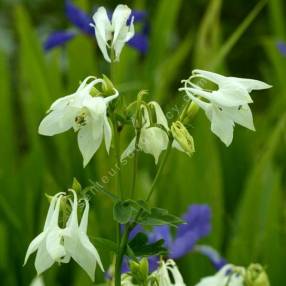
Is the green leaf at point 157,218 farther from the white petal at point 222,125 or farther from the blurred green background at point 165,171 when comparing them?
the blurred green background at point 165,171

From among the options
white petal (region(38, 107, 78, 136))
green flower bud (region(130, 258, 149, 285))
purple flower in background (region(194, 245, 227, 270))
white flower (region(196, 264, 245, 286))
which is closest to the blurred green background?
purple flower in background (region(194, 245, 227, 270))

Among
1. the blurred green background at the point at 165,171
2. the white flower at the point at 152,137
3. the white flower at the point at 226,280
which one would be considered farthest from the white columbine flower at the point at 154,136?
the blurred green background at the point at 165,171

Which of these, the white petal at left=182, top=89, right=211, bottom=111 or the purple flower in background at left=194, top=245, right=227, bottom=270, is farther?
the purple flower in background at left=194, top=245, right=227, bottom=270

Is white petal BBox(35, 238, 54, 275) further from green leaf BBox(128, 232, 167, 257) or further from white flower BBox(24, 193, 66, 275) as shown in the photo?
green leaf BBox(128, 232, 167, 257)

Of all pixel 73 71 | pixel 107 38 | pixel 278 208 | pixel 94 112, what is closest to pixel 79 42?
→ pixel 73 71

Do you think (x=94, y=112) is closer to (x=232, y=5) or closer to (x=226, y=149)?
(x=226, y=149)

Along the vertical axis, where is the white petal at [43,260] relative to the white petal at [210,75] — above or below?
below

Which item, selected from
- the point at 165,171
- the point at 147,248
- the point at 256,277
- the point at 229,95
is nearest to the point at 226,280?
the point at 256,277
